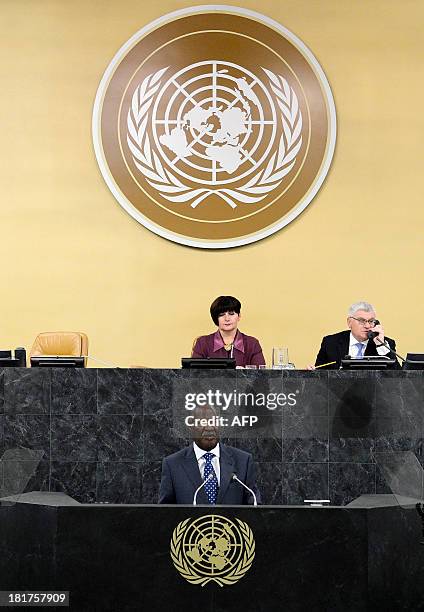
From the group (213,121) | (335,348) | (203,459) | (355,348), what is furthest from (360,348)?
(213,121)

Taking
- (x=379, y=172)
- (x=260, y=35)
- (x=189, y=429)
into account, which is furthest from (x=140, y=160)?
(x=189, y=429)

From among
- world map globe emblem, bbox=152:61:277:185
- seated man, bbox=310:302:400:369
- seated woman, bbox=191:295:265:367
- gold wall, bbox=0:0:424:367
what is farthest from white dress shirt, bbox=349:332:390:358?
world map globe emblem, bbox=152:61:277:185

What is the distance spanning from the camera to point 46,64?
7168 millimetres

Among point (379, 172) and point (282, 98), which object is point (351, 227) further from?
point (282, 98)

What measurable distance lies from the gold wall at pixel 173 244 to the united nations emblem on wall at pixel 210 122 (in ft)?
0.32

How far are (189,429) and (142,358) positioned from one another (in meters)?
2.40

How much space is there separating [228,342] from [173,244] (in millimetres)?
1234

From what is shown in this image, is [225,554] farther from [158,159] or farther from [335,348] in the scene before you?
[158,159]

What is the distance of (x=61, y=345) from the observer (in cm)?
634

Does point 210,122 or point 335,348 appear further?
point 210,122

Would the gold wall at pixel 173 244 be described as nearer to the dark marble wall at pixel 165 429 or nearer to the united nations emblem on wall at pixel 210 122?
the united nations emblem on wall at pixel 210 122

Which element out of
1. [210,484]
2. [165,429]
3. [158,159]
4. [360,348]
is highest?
[158,159]

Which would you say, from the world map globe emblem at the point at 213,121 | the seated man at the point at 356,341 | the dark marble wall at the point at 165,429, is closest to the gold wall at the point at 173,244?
the world map globe emblem at the point at 213,121

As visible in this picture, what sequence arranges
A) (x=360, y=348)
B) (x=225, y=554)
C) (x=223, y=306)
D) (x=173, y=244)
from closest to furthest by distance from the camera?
A: (x=225, y=554) → (x=360, y=348) → (x=223, y=306) → (x=173, y=244)
